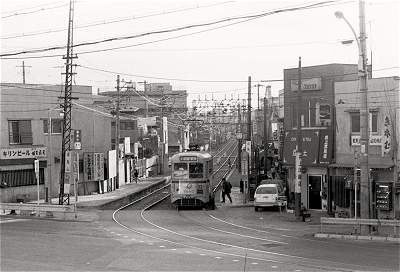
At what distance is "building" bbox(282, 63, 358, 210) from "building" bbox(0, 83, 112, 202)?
15.4 m

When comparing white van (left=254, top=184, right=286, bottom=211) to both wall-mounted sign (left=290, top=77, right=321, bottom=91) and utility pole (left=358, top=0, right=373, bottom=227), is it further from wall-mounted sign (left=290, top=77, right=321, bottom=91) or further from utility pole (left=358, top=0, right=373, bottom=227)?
utility pole (left=358, top=0, right=373, bottom=227)

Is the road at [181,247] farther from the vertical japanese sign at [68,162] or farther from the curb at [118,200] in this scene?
the curb at [118,200]

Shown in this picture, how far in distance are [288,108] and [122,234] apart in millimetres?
16606

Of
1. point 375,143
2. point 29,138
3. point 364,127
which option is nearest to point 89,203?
point 29,138

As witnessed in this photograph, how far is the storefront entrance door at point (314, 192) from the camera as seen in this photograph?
33.3 meters

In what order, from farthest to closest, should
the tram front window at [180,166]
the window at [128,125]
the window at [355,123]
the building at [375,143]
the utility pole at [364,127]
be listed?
the window at [128,125]
the tram front window at [180,166]
the window at [355,123]
the building at [375,143]
the utility pole at [364,127]

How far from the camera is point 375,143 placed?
28.2 m

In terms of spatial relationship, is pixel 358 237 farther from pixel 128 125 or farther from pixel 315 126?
pixel 128 125

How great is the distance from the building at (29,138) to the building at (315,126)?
50.7ft

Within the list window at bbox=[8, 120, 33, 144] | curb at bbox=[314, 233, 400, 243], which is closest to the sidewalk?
window at bbox=[8, 120, 33, 144]

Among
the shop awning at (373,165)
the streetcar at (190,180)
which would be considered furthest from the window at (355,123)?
the streetcar at (190,180)

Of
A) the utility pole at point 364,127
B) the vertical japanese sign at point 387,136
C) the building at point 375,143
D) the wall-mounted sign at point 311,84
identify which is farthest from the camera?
the wall-mounted sign at point 311,84

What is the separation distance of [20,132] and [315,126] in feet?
67.6

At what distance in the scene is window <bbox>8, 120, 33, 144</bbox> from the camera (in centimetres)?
4050
